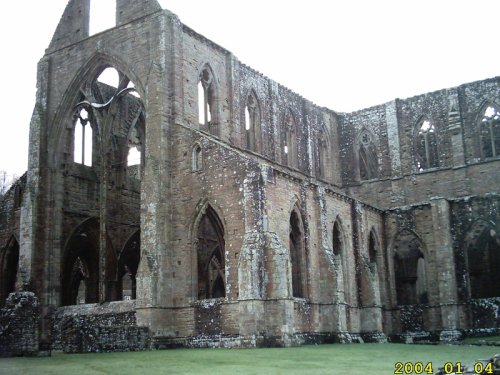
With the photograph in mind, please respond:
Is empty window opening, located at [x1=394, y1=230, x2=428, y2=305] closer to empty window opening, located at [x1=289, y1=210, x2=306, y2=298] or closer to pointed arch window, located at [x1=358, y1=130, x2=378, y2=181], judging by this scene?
pointed arch window, located at [x1=358, y1=130, x2=378, y2=181]

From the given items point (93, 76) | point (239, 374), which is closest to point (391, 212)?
point (93, 76)

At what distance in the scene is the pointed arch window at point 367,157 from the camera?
37000 mm

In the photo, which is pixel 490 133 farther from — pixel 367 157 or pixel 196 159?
pixel 196 159

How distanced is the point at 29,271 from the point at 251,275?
376 inches

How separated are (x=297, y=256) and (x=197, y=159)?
17.1ft

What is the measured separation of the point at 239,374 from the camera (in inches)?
460

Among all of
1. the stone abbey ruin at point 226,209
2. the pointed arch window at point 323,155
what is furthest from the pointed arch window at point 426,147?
the pointed arch window at point 323,155

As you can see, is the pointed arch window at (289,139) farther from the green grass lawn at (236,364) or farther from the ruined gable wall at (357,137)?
the green grass lawn at (236,364)

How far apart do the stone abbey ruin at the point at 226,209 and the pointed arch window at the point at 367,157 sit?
0.21 feet

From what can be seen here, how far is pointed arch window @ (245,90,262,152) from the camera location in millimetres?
29719

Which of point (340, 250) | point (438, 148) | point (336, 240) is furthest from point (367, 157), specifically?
point (340, 250)

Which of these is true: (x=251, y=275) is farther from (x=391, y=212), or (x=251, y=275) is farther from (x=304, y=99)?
(x=304, y=99)

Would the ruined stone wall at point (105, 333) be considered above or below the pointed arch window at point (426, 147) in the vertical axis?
below

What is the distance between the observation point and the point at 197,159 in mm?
23516
